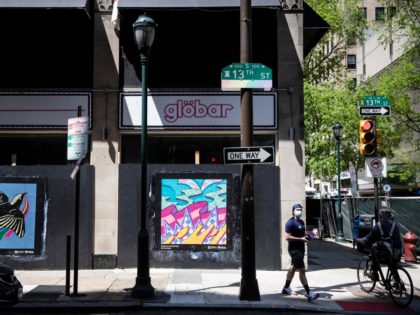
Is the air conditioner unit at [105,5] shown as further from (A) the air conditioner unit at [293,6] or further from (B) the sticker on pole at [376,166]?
(B) the sticker on pole at [376,166]

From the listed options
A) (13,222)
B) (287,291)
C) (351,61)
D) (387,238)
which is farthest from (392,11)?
(351,61)

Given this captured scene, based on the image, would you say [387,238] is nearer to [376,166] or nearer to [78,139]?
[376,166]

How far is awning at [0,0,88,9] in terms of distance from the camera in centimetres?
1181

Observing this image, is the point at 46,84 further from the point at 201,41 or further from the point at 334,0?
the point at 334,0

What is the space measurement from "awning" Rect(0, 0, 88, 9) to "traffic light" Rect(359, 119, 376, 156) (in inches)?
291

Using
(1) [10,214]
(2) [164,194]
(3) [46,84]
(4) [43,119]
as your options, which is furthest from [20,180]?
(2) [164,194]

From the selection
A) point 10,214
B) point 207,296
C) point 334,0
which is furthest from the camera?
point 334,0

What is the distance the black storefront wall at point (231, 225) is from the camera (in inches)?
491

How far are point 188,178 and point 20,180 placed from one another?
4.22 meters

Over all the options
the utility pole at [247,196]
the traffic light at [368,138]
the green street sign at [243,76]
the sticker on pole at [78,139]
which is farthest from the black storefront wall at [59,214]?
the traffic light at [368,138]

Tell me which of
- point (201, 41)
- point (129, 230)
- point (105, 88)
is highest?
point (201, 41)

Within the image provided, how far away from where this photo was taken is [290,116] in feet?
42.2

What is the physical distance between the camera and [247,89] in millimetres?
9484

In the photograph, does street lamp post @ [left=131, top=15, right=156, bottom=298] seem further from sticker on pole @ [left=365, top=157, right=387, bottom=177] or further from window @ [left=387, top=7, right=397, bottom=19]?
window @ [left=387, top=7, right=397, bottom=19]
